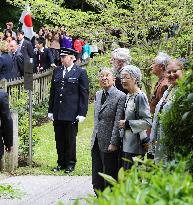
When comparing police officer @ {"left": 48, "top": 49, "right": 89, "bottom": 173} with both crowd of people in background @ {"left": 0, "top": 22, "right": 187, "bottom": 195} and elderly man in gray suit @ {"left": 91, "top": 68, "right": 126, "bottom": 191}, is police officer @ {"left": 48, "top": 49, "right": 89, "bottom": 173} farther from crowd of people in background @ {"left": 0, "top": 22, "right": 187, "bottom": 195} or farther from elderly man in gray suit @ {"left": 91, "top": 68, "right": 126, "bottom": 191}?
elderly man in gray suit @ {"left": 91, "top": 68, "right": 126, "bottom": 191}

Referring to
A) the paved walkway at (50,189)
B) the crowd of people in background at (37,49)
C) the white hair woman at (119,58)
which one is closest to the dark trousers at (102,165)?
the paved walkway at (50,189)

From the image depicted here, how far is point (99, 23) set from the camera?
15.1 m

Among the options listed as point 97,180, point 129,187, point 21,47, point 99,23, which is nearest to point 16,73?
point 21,47

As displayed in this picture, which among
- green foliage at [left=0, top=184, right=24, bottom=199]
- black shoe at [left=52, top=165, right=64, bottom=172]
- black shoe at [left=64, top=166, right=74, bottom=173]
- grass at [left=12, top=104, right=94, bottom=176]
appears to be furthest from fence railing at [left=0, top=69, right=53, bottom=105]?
green foliage at [left=0, top=184, right=24, bottom=199]

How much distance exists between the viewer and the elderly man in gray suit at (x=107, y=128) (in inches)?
287

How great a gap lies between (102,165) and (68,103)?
2.76 m

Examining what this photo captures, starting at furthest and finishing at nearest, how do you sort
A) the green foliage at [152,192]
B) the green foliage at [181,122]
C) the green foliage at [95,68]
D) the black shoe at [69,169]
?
the green foliage at [95,68]
the black shoe at [69,169]
the green foliage at [181,122]
the green foliage at [152,192]

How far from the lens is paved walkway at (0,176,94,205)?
792 centimetres

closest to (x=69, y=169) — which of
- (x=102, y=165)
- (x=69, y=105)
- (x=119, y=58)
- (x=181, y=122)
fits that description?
(x=69, y=105)

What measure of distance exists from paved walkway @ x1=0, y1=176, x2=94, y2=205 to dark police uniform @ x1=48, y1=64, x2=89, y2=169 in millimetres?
728

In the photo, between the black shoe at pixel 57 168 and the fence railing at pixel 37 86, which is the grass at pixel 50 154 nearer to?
the black shoe at pixel 57 168

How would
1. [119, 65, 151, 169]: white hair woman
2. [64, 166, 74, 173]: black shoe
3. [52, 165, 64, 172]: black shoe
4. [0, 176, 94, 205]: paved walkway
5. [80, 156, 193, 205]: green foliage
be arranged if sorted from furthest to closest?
[52, 165, 64, 172]: black shoe
[64, 166, 74, 173]: black shoe
[0, 176, 94, 205]: paved walkway
[119, 65, 151, 169]: white hair woman
[80, 156, 193, 205]: green foliage

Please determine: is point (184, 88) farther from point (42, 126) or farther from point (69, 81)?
point (42, 126)

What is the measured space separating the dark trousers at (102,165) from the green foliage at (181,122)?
323 centimetres
